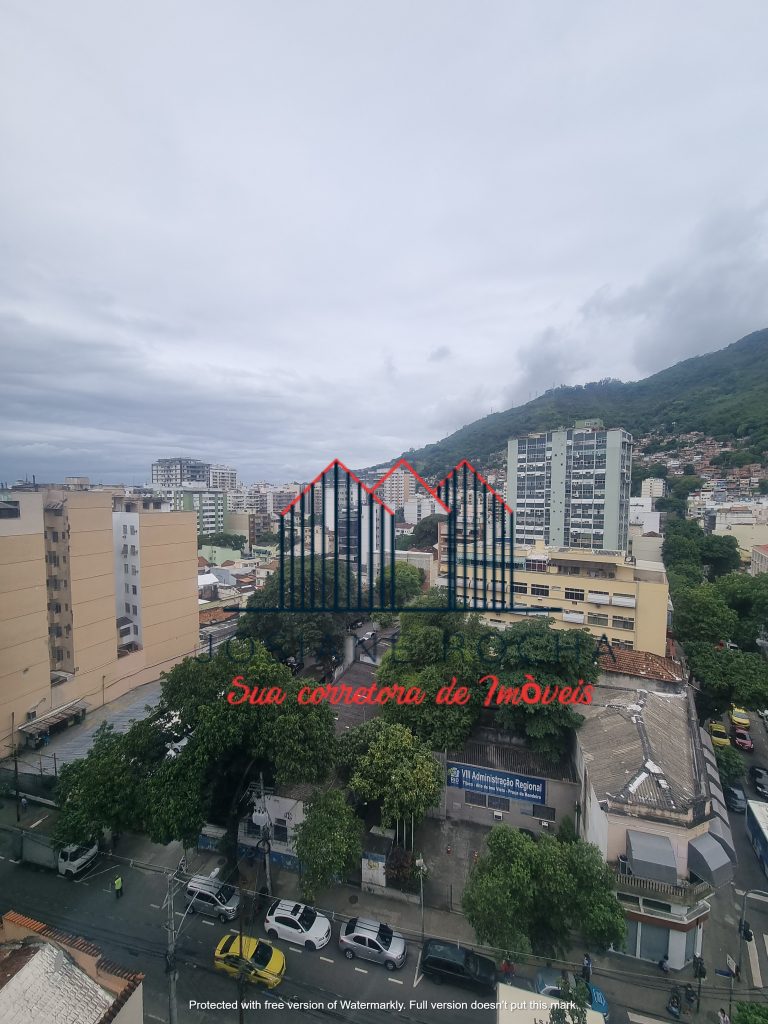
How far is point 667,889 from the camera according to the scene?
8.64m

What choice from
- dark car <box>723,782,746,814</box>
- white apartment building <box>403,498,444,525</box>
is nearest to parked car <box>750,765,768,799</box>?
dark car <box>723,782,746,814</box>

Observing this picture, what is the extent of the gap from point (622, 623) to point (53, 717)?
862 inches

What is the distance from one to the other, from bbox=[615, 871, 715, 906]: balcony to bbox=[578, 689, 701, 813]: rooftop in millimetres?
1301

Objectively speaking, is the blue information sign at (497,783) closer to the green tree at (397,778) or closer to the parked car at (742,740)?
the green tree at (397,778)

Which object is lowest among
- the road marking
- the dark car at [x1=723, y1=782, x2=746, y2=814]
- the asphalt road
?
the road marking

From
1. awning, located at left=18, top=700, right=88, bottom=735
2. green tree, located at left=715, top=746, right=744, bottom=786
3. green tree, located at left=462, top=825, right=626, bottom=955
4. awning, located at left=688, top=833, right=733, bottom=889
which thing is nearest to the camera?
green tree, located at left=462, top=825, right=626, bottom=955

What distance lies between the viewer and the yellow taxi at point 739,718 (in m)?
17.9

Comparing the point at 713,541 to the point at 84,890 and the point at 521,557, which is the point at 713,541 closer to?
the point at 521,557

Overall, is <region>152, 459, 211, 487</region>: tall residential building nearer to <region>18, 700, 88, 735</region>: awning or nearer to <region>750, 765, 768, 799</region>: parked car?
<region>18, 700, 88, 735</region>: awning

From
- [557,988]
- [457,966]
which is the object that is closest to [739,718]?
[557,988]

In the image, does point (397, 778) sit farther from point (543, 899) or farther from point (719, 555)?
point (719, 555)

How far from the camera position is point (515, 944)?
291 inches

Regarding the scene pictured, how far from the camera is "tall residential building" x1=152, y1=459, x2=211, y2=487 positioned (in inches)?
3735

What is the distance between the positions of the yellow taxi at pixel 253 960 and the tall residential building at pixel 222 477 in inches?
3616
